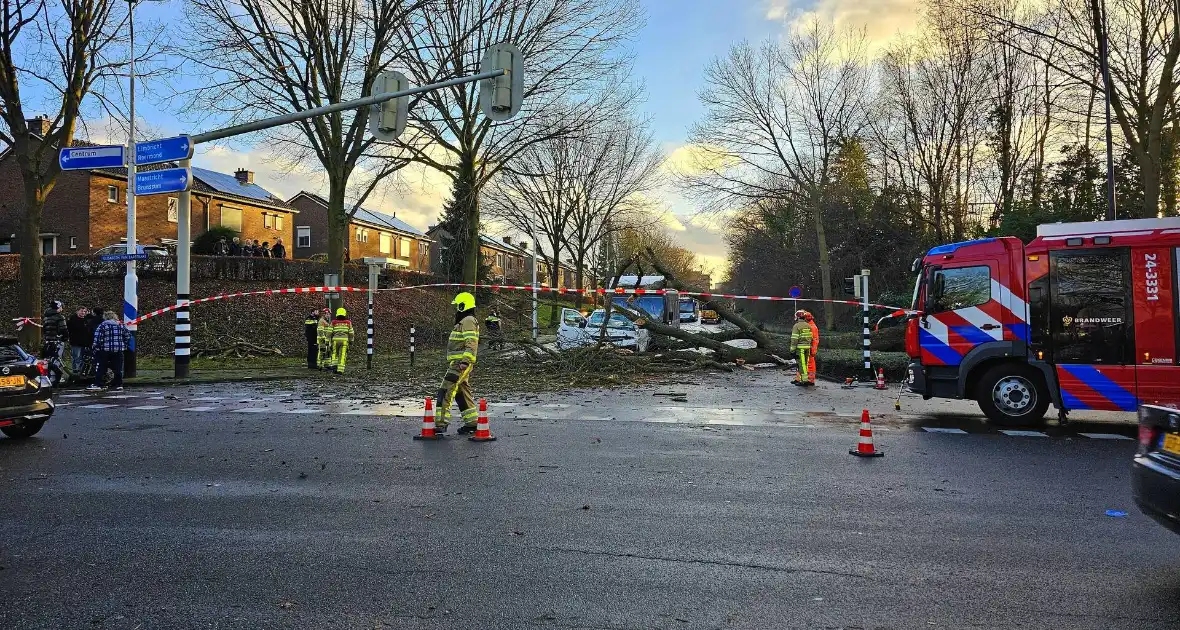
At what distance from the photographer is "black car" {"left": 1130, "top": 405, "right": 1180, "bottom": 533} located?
154 inches

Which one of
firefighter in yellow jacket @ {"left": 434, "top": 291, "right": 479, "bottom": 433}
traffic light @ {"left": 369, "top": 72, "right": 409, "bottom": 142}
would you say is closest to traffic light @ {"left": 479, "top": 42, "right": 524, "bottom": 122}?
traffic light @ {"left": 369, "top": 72, "right": 409, "bottom": 142}

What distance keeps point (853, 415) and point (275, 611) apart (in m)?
9.38

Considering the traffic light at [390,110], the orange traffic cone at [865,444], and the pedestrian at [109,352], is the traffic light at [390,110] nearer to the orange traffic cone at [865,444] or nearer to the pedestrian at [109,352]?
the pedestrian at [109,352]

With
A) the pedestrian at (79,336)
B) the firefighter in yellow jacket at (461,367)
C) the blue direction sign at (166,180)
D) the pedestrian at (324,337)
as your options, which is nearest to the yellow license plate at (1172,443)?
the firefighter in yellow jacket at (461,367)

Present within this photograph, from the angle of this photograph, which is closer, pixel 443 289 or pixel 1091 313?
pixel 1091 313

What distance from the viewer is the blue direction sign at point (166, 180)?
52.1ft

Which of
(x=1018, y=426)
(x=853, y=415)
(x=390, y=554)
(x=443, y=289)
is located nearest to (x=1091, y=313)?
(x=1018, y=426)

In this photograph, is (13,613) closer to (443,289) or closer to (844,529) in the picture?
(844,529)

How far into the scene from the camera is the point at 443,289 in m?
38.0

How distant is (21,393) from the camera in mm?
8562

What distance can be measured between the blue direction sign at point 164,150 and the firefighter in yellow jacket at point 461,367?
32.2ft

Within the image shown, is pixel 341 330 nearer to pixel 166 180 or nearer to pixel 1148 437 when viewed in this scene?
pixel 166 180

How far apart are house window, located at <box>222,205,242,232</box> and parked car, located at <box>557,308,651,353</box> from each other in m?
30.1

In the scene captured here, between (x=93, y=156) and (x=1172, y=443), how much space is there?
18.4m
